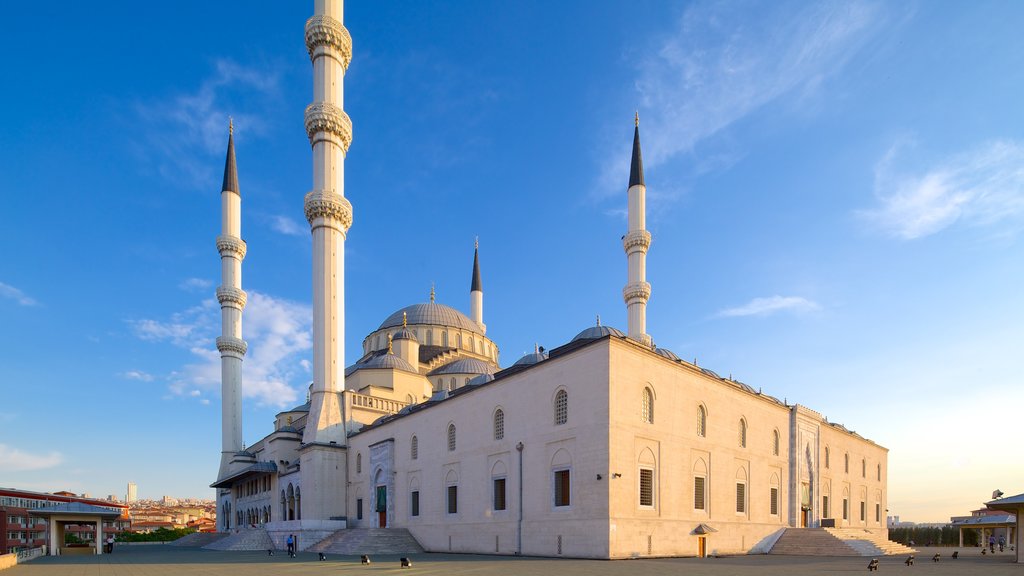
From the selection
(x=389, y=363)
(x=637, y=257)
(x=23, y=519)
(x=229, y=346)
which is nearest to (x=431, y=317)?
(x=389, y=363)

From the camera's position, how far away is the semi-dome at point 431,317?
1970 inches

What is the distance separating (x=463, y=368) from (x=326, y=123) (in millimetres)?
20292

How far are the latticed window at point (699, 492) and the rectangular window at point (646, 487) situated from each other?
3043 millimetres

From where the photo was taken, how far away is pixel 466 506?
25328 mm

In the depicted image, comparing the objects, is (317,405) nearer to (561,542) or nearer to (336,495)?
(336,495)

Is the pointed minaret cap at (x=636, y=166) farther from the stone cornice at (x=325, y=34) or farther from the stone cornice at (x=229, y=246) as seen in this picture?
the stone cornice at (x=229, y=246)

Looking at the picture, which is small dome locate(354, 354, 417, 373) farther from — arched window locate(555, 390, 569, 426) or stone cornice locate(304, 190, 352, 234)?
arched window locate(555, 390, 569, 426)

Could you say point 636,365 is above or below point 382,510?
above

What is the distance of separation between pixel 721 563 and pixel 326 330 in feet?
76.3

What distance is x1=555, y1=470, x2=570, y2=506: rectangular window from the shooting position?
20.9m

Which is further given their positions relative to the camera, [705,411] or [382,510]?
[382,510]

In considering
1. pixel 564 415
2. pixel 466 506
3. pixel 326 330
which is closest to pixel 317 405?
pixel 326 330

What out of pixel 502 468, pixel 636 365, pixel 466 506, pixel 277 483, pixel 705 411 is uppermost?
pixel 636 365

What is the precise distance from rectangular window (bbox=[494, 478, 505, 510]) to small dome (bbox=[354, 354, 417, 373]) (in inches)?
711
